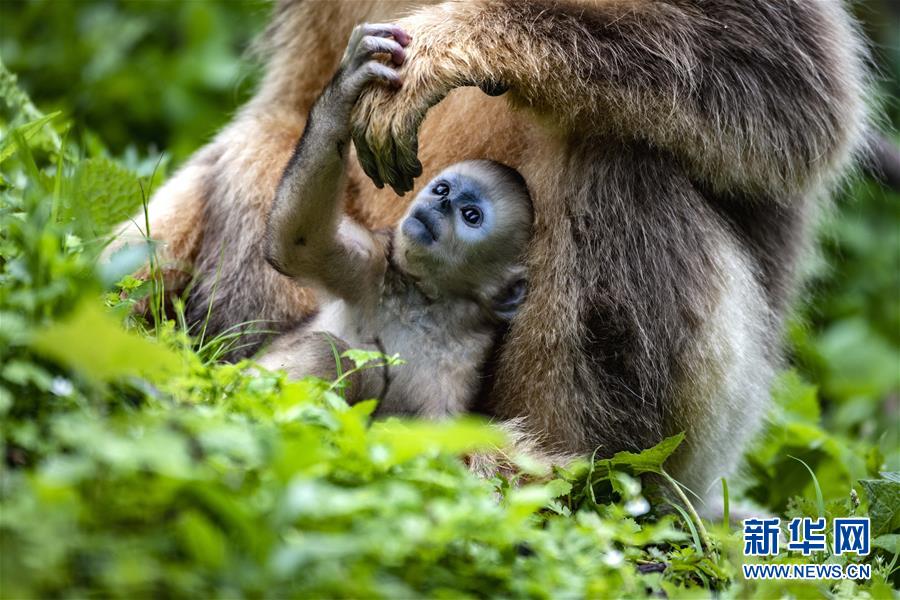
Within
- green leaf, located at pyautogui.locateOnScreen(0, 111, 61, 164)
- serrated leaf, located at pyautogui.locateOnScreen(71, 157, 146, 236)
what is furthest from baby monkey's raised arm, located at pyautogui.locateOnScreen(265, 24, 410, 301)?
serrated leaf, located at pyautogui.locateOnScreen(71, 157, 146, 236)

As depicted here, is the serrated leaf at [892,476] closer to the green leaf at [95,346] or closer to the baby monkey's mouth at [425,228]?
the baby monkey's mouth at [425,228]

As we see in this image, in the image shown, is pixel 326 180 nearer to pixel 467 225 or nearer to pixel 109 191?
pixel 467 225

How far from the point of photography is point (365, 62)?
12.5 ft

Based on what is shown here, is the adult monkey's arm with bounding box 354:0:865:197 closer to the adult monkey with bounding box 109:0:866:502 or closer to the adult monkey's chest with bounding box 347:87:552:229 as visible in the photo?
the adult monkey with bounding box 109:0:866:502

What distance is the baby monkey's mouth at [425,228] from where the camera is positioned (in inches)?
156

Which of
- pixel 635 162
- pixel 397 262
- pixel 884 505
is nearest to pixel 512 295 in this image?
pixel 397 262

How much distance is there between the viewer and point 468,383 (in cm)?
400

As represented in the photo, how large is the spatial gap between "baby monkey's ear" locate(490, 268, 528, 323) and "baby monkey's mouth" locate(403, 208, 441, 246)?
312 millimetres

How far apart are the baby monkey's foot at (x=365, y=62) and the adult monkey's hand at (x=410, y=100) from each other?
3cm

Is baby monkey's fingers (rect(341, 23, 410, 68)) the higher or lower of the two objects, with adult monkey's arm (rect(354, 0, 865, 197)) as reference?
higher

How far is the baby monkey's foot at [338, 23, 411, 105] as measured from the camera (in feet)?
12.4

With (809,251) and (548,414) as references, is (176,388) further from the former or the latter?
(809,251)

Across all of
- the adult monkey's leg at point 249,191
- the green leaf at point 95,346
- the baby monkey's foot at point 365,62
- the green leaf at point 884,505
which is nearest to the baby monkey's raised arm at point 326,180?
the baby monkey's foot at point 365,62

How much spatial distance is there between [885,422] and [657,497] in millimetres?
3830
